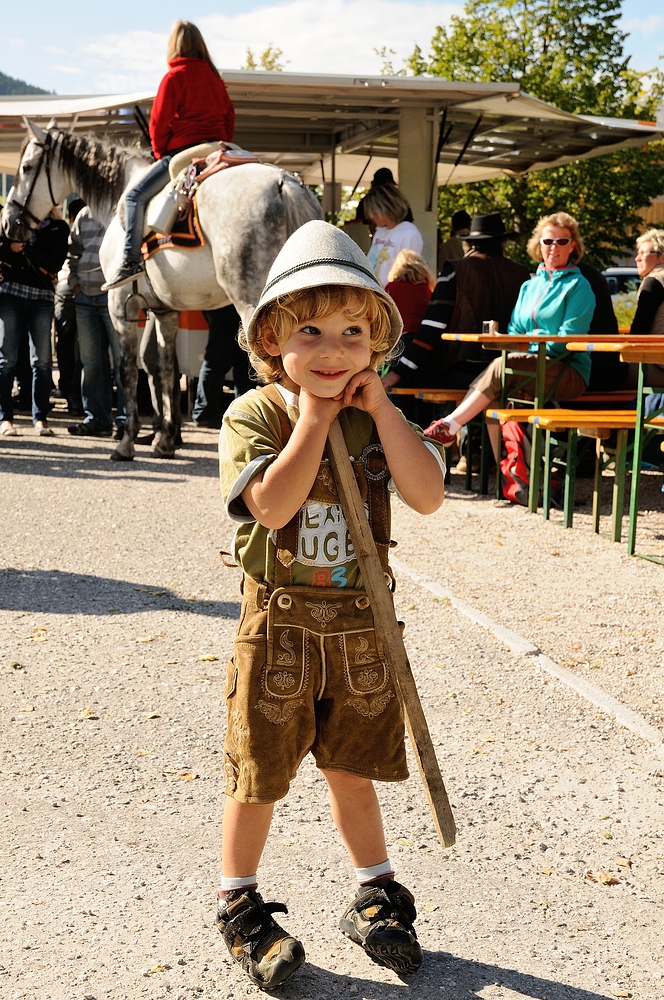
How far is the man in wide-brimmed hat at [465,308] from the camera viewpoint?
364 inches

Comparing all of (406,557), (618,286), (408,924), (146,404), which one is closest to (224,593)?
(406,557)

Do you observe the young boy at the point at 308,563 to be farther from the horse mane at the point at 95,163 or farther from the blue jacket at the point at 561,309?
the horse mane at the point at 95,163

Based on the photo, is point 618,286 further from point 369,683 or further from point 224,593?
point 369,683

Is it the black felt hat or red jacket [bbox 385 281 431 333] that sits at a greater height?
the black felt hat

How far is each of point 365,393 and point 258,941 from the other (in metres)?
1.19

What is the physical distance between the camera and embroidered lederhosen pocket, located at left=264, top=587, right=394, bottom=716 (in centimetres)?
252

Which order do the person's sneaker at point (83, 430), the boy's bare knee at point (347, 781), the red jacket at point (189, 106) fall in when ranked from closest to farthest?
the boy's bare knee at point (347, 781) < the red jacket at point (189, 106) < the person's sneaker at point (83, 430)

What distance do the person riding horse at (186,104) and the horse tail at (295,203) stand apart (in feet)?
3.33

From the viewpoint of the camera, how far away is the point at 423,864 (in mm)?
3156

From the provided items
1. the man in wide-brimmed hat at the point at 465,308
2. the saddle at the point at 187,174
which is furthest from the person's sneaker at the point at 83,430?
the man in wide-brimmed hat at the point at 465,308

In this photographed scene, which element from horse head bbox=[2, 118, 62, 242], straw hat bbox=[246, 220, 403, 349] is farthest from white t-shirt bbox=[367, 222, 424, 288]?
straw hat bbox=[246, 220, 403, 349]

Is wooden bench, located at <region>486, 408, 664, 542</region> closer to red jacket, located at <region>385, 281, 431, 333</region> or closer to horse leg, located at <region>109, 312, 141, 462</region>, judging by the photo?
red jacket, located at <region>385, 281, 431, 333</region>

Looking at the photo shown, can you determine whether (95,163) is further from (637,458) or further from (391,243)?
(637,458)

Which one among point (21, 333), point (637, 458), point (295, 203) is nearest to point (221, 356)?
point (21, 333)
